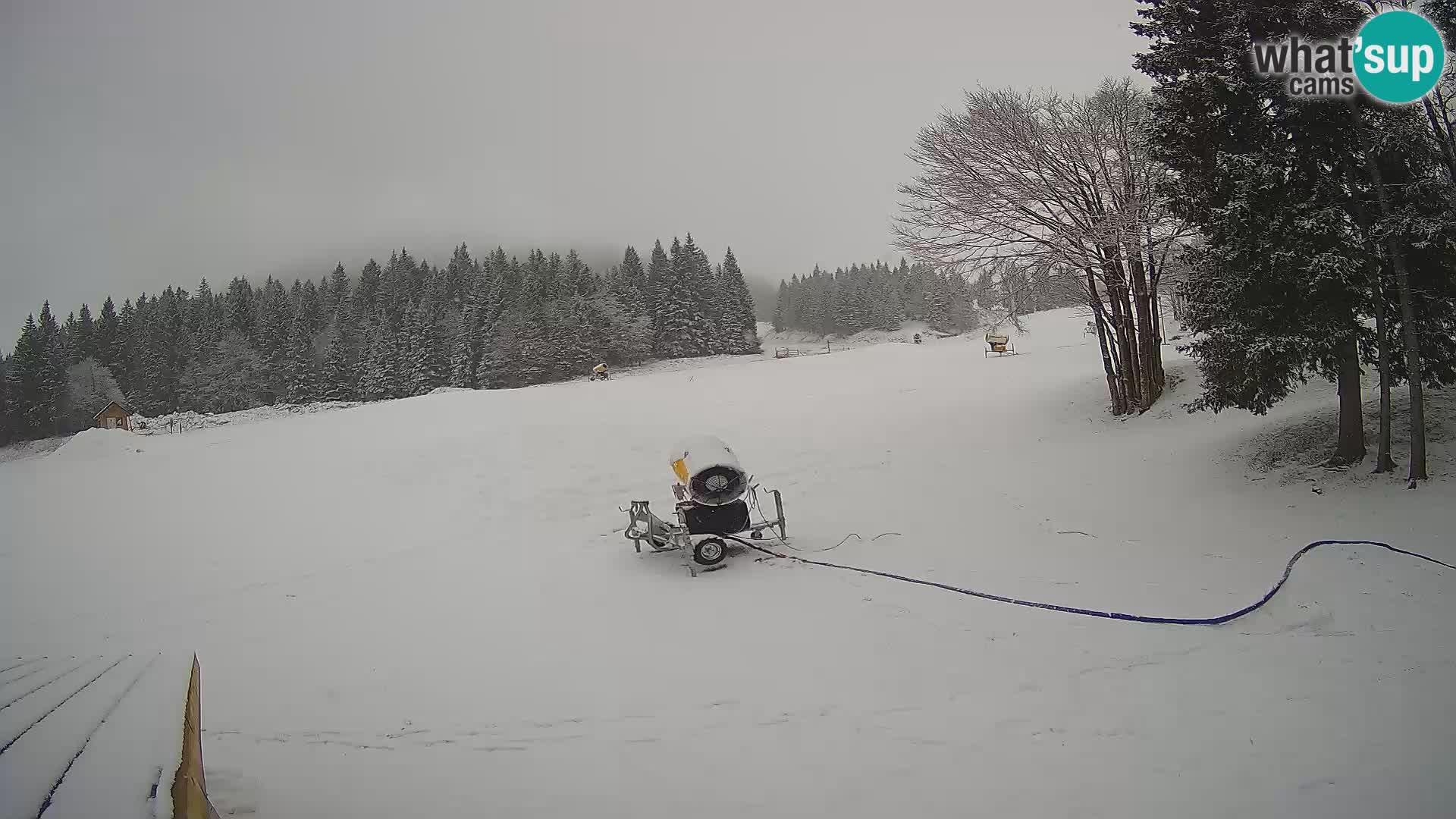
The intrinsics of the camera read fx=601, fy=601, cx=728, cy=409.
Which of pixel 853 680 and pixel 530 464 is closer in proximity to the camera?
pixel 853 680

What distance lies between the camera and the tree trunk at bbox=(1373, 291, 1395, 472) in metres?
7.68

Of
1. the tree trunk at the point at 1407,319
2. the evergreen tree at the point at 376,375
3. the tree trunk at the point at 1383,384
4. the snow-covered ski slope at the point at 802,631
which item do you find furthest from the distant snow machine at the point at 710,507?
the evergreen tree at the point at 376,375

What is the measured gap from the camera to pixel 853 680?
486 cm

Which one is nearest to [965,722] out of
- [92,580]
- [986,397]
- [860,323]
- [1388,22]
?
[1388,22]

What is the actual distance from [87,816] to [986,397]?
19514 millimetres

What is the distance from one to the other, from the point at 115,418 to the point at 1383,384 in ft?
75.1

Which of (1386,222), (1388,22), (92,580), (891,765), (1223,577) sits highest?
(1388,22)

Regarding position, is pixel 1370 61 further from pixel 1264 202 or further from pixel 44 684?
pixel 44 684

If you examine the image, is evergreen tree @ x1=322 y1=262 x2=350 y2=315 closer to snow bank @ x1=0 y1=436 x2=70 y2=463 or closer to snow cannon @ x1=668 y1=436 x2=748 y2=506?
snow bank @ x1=0 y1=436 x2=70 y2=463

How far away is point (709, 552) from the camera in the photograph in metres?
8.23

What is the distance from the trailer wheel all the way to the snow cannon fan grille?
52 centimetres

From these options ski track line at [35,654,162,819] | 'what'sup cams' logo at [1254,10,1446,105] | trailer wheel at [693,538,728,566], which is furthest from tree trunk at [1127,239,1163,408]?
ski track line at [35,654,162,819]

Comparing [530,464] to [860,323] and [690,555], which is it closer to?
[690,555]

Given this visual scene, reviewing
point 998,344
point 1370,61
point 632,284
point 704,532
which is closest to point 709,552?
point 704,532
